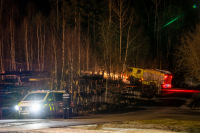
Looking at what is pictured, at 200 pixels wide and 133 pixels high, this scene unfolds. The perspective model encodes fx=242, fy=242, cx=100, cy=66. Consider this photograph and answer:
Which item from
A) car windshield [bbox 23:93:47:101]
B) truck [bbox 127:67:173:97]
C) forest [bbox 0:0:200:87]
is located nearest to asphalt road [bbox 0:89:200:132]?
car windshield [bbox 23:93:47:101]

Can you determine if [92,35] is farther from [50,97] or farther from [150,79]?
[50,97]

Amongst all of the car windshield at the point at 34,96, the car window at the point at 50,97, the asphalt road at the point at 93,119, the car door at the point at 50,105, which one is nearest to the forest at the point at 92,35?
the asphalt road at the point at 93,119

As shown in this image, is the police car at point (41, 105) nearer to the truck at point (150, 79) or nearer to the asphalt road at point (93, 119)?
the asphalt road at point (93, 119)

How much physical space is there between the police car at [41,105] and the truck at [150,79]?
15.4 metres

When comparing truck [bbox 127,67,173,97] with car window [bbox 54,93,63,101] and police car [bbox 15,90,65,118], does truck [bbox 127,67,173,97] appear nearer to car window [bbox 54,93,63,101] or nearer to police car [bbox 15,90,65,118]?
car window [bbox 54,93,63,101]

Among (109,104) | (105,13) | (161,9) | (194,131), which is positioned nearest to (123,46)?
(105,13)

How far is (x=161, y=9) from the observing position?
51.4 meters

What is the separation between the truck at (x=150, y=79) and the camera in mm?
29781

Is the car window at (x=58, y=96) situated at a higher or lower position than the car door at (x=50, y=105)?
higher

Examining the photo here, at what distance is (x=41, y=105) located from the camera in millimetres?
14836

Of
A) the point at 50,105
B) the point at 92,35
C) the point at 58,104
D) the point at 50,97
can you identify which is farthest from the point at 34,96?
the point at 92,35

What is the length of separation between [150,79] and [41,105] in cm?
1978

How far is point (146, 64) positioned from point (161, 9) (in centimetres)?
2054

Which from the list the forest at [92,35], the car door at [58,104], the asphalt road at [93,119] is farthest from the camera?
the forest at [92,35]
